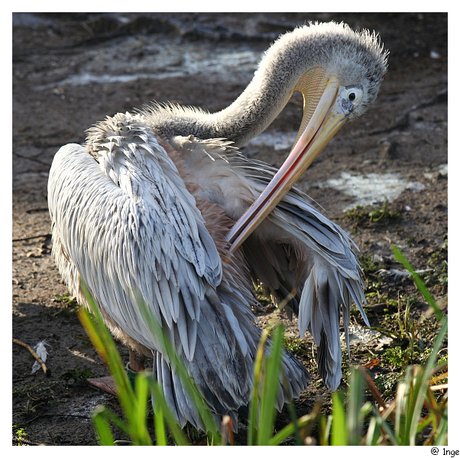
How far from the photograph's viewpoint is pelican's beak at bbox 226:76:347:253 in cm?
275

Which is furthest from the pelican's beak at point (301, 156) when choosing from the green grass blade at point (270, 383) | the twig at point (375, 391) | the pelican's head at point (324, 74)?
the green grass blade at point (270, 383)

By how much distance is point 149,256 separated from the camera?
7.78 feet

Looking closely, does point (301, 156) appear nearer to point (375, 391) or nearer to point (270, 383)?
point (375, 391)

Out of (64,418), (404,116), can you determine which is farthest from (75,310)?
(404,116)

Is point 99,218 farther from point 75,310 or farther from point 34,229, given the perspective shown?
point 34,229

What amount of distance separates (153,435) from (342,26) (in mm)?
2475

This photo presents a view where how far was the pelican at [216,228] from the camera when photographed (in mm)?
2371

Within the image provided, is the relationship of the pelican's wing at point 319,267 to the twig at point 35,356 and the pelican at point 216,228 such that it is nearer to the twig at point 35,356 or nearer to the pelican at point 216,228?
the pelican at point 216,228

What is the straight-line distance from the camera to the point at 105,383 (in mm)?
3027

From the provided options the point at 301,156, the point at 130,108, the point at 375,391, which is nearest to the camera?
the point at 375,391

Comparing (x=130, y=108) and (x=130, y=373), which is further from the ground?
(x=130, y=108)

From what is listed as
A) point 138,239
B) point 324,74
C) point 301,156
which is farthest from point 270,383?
point 324,74

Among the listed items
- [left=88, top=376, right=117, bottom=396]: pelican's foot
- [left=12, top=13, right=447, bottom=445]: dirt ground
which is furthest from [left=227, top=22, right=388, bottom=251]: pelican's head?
[left=88, top=376, right=117, bottom=396]: pelican's foot

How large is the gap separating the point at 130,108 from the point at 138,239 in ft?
14.1
